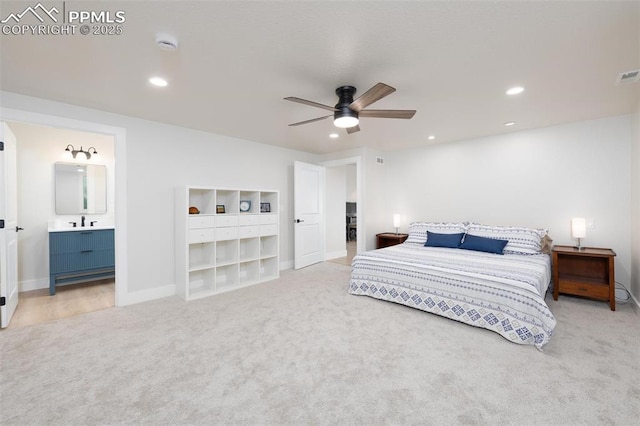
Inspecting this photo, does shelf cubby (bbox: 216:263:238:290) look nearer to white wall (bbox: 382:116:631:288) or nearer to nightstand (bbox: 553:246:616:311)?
white wall (bbox: 382:116:631:288)

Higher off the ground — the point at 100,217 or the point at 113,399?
the point at 100,217

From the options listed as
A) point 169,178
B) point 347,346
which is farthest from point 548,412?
point 169,178

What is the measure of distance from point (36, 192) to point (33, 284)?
133 cm

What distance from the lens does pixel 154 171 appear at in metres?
3.72

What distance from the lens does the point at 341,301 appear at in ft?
11.4

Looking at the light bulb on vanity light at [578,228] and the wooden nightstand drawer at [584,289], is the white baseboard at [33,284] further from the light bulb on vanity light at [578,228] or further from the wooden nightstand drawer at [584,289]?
the light bulb on vanity light at [578,228]

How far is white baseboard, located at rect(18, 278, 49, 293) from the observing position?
12.9 ft

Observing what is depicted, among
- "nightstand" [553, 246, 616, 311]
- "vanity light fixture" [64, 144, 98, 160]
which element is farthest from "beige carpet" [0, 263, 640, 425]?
"vanity light fixture" [64, 144, 98, 160]

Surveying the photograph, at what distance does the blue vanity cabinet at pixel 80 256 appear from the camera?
3.85 m

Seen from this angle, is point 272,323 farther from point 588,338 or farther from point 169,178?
point 588,338

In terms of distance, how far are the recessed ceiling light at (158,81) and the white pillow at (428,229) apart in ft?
13.3

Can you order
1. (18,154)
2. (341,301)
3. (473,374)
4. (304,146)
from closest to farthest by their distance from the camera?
(473,374), (341,301), (18,154), (304,146)

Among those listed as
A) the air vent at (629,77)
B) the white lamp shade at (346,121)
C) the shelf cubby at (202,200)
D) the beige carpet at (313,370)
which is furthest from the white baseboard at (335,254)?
the air vent at (629,77)

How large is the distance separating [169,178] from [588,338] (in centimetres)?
490
